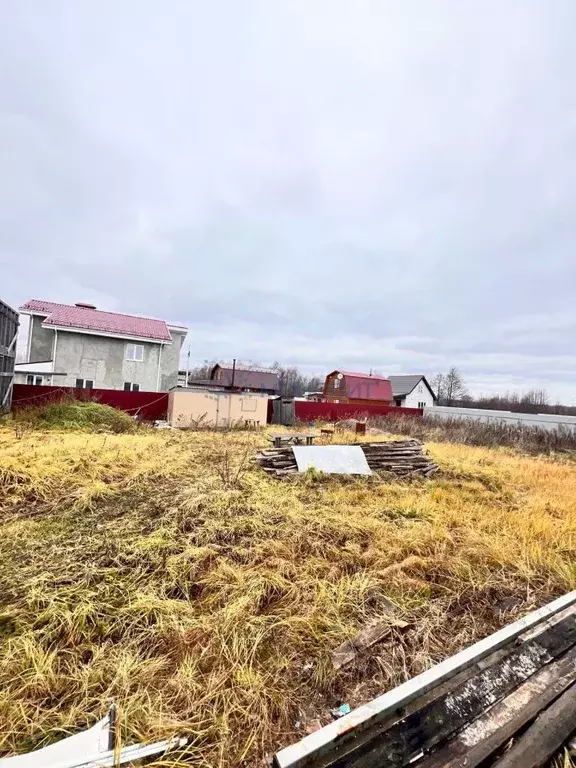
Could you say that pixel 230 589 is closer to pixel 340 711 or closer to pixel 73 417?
pixel 340 711

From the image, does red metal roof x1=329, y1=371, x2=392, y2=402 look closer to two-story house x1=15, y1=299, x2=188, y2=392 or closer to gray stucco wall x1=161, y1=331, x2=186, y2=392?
gray stucco wall x1=161, y1=331, x2=186, y2=392

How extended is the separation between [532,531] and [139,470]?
19.5 feet

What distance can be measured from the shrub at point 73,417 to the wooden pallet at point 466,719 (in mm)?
9305

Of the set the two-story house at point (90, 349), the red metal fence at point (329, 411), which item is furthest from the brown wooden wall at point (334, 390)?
the two-story house at point (90, 349)

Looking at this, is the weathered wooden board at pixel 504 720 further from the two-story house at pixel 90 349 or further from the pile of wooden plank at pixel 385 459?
the two-story house at pixel 90 349

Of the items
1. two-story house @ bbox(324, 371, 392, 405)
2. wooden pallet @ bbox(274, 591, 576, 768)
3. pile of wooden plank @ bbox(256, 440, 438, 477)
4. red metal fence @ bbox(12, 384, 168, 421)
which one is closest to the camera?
wooden pallet @ bbox(274, 591, 576, 768)

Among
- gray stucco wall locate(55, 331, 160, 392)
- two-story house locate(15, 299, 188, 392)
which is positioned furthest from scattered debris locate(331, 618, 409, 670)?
gray stucco wall locate(55, 331, 160, 392)

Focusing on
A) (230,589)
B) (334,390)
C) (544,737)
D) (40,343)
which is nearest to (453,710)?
(544,737)

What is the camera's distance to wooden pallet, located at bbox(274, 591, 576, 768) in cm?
152

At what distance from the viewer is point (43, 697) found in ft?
6.03

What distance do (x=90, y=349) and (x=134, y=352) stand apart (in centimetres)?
201

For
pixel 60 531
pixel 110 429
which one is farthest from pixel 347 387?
pixel 60 531

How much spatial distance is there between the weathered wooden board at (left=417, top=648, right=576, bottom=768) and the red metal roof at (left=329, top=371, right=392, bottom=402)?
90.6 ft

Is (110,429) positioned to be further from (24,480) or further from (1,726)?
(1,726)
